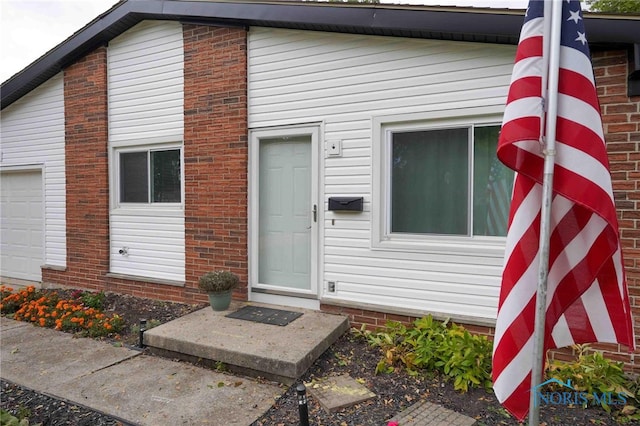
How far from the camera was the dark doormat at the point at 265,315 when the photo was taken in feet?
14.8

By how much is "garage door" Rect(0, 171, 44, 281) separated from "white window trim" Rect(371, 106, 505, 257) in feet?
22.4

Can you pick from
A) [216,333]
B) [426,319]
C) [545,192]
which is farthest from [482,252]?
[216,333]

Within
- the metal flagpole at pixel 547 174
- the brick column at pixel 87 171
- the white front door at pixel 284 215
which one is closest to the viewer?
the metal flagpole at pixel 547 174

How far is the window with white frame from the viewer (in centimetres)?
406

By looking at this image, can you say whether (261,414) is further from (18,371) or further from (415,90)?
(415,90)

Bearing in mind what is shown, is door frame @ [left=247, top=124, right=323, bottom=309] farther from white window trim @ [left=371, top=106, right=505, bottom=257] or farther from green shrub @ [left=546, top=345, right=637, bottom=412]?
green shrub @ [left=546, top=345, right=637, bottom=412]

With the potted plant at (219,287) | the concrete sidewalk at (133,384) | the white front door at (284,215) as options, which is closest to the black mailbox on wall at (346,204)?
the white front door at (284,215)

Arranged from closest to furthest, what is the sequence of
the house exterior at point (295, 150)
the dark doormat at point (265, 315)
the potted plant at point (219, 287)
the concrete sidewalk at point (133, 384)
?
the concrete sidewalk at point (133, 384), the house exterior at point (295, 150), the dark doormat at point (265, 315), the potted plant at point (219, 287)

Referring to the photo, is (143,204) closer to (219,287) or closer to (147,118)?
(147,118)

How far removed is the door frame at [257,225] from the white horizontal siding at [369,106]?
0.37ft

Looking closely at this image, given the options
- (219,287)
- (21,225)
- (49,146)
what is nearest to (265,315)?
(219,287)

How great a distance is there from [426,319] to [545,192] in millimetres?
2665

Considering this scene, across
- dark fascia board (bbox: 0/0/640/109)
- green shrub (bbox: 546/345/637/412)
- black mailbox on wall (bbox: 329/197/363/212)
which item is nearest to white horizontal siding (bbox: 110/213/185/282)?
black mailbox on wall (bbox: 329/197/363/212)

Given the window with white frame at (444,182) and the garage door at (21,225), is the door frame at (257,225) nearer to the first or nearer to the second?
the window with white frame at (444,182)
